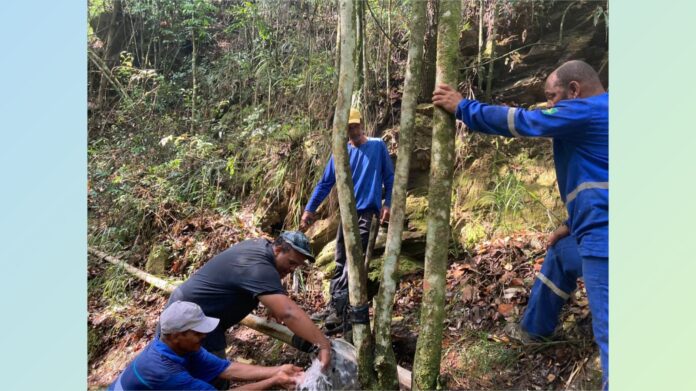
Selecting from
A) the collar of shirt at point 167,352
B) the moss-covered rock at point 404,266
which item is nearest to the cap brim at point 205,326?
the collar of shirt at point 167,352

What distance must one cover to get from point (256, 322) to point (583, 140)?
91.3 inches

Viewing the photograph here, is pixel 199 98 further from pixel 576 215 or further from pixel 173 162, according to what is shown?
pixel 576 215

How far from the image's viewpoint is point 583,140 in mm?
2541

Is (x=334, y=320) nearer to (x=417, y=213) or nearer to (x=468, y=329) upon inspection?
(x=468, y=329)

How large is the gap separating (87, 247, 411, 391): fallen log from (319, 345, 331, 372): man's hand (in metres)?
0.42

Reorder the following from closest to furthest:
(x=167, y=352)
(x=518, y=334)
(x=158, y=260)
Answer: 1. (x=167, y=352)
2. (x=518, y=334)
3. (x=158, y=260)

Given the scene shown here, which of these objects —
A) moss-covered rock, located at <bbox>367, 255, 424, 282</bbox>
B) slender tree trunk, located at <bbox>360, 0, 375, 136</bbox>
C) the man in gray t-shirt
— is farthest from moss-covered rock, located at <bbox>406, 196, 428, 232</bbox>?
the man in gray t-shirt

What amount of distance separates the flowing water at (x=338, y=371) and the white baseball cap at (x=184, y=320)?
0.64 meters

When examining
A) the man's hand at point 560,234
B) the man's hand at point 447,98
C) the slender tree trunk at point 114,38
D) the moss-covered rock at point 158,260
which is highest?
the slender tree trunk at point 114,38

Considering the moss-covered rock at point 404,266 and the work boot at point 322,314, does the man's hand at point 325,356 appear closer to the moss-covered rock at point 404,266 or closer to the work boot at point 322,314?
the work boot at point 322,314

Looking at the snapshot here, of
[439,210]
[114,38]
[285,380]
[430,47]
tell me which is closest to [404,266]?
[439,210]

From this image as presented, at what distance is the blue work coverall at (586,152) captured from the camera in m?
2.48

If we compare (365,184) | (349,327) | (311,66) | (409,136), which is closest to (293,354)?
(349,327)

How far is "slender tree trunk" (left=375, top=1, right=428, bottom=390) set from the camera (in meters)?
2.76
